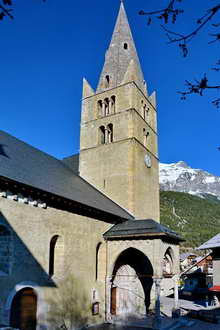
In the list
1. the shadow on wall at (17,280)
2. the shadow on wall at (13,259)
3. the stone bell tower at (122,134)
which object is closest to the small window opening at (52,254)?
the shadow on wall at (17,280)

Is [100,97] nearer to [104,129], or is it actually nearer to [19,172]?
[104,129]

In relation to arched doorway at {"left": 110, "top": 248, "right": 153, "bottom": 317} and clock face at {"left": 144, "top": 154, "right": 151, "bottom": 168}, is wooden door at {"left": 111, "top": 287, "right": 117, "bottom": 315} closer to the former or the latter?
arched doorway at {"left": 110, "top": 248, "right": 153, "bottom": 317}

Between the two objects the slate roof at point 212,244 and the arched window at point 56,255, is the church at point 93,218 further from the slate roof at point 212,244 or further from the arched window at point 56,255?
the slate roof at point 212,244

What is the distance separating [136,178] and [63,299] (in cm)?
1016

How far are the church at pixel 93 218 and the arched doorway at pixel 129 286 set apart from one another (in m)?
0.06

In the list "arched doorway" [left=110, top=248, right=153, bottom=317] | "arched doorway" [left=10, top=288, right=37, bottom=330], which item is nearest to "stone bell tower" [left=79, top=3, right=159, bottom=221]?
"arched doorway" [left=110, top=248, right=153, bottom=317]

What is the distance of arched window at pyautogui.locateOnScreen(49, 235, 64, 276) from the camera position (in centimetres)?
1441

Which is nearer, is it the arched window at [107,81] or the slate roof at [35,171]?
the slate roof at [35,171]

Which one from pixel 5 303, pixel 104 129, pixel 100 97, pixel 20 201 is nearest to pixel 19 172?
pixel 20 201

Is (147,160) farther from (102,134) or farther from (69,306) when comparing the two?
(69,306)

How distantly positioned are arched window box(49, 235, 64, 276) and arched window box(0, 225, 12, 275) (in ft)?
9.68

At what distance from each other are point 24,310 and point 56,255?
305 cm

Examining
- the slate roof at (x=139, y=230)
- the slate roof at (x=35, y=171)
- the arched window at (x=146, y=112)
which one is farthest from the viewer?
the arched window at (x=146, y=112)

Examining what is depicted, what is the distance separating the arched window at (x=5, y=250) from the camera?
1169 centimetres
